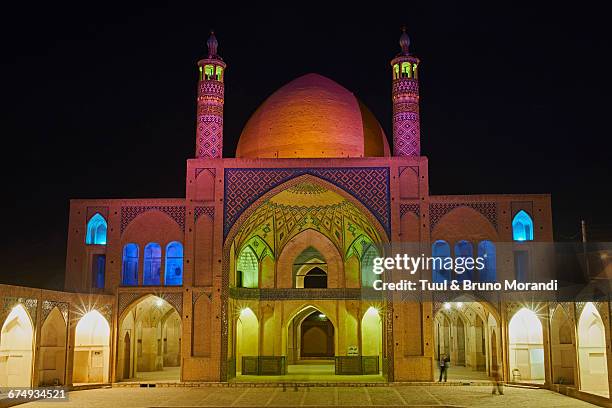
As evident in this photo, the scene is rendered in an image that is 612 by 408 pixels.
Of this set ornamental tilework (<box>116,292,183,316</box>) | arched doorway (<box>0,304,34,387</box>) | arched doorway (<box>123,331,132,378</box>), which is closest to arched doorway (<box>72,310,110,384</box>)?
ornamental tilework (<box>116,292,183,316</box>)

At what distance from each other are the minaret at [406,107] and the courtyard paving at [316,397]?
6.55m

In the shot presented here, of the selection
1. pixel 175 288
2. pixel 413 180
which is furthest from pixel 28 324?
pixel 413 180

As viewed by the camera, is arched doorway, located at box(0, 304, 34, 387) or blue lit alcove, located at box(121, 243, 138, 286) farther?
blue lit alcove, located at box(121, 243, 138, 286)

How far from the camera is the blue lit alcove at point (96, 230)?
20.8 metres

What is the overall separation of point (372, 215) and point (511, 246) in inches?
153

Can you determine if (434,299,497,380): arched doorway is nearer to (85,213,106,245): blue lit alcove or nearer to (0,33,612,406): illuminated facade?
(0,33,612,406): illuminated facade

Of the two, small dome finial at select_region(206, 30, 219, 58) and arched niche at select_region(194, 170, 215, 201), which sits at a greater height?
small dome finial at select_region(206, 30, 219, 58)

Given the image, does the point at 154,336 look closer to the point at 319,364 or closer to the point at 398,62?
the point at 319,364

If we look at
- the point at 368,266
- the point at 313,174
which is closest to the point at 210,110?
the point at 313,174

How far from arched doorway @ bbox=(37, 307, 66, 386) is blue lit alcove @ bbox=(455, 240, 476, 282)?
34.7 ft

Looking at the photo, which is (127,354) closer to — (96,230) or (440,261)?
(96,230)

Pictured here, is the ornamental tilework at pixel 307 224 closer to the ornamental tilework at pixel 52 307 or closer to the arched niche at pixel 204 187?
the arched niche at pixel 204 187

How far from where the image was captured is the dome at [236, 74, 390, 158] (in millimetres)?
22112

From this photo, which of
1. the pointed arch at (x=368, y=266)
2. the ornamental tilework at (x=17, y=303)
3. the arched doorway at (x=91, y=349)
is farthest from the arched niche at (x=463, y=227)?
the ornamental tilework at (x=17, y=303)
